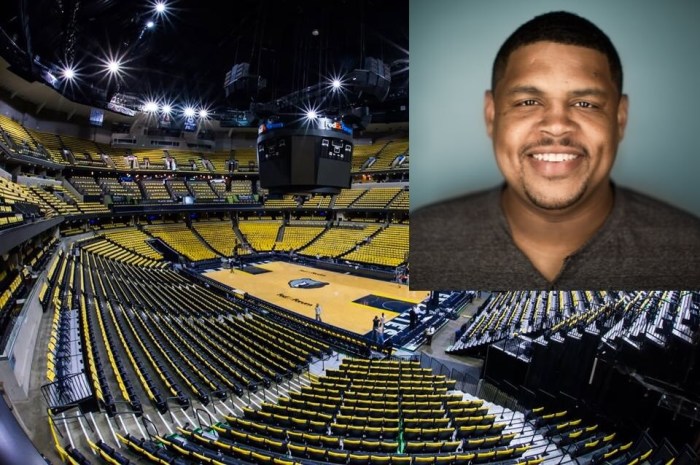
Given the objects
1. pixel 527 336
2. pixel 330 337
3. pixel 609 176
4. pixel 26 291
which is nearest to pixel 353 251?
pixel 330 337

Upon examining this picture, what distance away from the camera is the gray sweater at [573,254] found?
152 inches

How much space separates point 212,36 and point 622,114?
49.1 ft

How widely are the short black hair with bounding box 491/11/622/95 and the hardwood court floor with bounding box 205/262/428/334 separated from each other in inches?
421

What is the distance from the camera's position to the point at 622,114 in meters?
3.69

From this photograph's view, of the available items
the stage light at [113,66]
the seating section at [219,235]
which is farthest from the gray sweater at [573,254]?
the seating section at [219,235]

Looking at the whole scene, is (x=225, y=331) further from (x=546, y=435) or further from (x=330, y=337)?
(x=546, y=435)

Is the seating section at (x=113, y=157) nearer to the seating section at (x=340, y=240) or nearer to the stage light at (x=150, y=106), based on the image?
the stage light at (x=150, y=106)

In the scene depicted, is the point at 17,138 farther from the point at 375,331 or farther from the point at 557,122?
the point at 557,122

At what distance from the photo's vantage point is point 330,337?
1171 cm

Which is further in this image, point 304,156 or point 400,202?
point 400,202

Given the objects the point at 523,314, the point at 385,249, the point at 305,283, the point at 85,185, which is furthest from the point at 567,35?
the point at 85,185

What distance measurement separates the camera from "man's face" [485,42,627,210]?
11.5ft

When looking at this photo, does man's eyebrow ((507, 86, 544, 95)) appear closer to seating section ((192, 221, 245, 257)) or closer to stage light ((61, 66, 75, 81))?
stage light ((61, 66, 75, 81))

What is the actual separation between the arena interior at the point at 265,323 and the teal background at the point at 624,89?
523 millimetres
